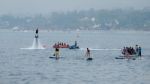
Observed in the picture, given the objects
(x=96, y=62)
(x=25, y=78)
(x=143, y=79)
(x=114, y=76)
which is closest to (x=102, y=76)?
(x=114, y=76)

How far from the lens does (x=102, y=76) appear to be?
236ft

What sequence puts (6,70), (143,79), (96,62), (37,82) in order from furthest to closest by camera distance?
(96,62), (6,70), (143,79), (37,82)

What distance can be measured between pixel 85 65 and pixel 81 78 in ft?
69.0

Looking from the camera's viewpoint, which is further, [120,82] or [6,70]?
[6,70]

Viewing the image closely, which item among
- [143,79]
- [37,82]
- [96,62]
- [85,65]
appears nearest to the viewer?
[37,82]

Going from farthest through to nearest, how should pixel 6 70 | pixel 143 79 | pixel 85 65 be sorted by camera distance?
pixel 85 65 < pixel 6 70 < pixel 143 79

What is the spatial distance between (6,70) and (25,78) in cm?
1227

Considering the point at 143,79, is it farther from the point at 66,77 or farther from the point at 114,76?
the point at 66,77

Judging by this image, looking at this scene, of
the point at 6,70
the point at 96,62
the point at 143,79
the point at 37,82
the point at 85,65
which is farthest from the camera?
the point at 96,62

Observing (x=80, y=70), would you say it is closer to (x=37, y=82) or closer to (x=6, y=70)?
(x=6, y=70)

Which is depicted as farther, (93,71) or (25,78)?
(93,71)

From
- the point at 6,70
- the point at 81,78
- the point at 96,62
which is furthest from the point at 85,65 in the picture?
the point at 81,78

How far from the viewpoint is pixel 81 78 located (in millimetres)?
68438

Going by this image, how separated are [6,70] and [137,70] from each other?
18786 millimetres
